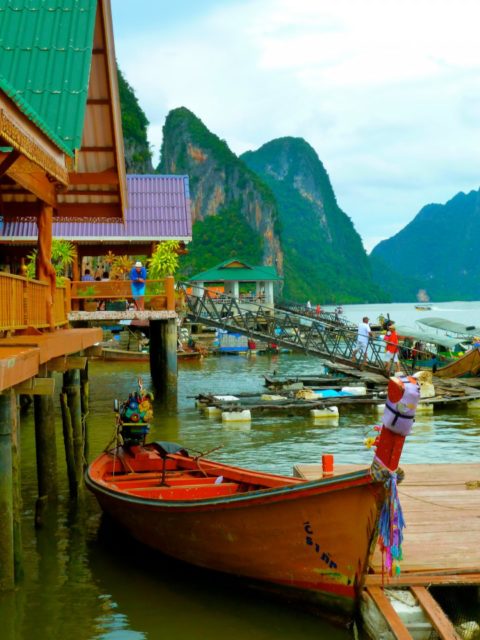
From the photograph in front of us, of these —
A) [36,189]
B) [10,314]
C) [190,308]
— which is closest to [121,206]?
[36,189]

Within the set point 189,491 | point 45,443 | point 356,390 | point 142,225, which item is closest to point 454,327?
point 356,390

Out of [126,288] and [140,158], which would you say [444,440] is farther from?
[140,158]

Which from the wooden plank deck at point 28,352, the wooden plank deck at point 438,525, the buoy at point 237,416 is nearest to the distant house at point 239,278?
the buoy at point 237,416

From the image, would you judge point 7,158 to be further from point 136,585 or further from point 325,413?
point 325,413

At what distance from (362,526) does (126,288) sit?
1422cm

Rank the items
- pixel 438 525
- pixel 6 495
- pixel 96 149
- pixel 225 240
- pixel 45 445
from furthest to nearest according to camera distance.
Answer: pixel 225 240 < pixel 96 149 < pixel 45 445 < pixel 438 525 < pixel 6 495

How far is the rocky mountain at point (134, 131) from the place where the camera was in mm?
74387

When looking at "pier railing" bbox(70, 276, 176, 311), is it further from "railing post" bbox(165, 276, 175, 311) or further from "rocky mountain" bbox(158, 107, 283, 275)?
"rocky mountain" bbox(158, 107, 283, 275)

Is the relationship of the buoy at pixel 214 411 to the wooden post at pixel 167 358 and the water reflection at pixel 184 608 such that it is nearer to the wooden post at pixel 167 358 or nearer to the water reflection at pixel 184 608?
the wooden post at pixel 167 358

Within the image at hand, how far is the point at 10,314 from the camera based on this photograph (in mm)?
9555

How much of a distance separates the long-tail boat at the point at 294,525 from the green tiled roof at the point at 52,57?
4.82 metres

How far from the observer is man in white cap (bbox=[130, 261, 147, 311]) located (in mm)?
21125

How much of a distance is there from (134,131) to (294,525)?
73384 mm

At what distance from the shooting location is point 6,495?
830 cm
